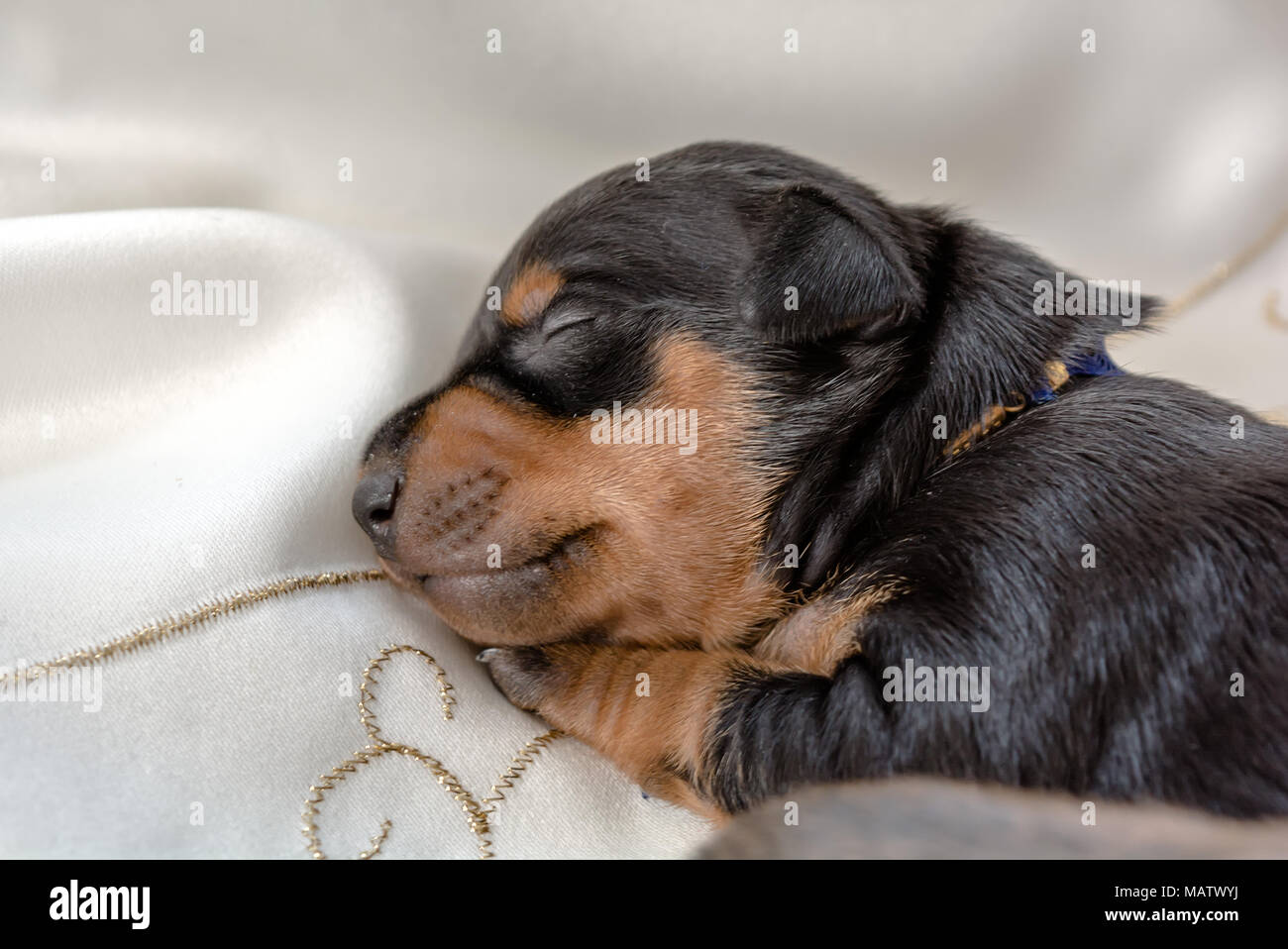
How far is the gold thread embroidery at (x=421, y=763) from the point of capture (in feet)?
6.42

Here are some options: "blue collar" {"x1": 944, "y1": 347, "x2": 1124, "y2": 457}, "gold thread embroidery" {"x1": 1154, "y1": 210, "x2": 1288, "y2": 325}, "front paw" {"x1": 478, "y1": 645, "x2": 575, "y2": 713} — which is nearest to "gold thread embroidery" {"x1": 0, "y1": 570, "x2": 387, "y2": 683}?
"front paw" {"x1": 478, "y1": 645, "x2": 575, "y2": 713}

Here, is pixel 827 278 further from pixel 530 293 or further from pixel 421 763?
pixel 421 763

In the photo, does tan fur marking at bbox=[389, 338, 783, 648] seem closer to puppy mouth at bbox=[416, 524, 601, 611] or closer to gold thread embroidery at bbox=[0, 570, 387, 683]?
puppy mouth at bbox=[416, 524, 601, 611]

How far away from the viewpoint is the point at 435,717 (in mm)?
2178

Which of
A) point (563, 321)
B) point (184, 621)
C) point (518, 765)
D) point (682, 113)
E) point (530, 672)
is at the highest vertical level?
point (682, 113)

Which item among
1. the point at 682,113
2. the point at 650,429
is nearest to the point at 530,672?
the point at 650,429

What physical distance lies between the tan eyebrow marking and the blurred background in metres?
1.09

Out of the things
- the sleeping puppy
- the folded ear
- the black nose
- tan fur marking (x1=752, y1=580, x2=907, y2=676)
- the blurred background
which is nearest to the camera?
the sleeping puppy

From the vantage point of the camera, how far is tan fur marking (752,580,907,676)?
1918 millimetres

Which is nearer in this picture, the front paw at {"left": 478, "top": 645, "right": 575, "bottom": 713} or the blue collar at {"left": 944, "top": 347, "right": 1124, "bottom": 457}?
the blue collar at {"left": 944, "top": 347, "right": 1124, "bottom": 457}

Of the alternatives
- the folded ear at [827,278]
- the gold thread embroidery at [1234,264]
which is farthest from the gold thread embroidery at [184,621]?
the gold thread embroidery at [1234,264]

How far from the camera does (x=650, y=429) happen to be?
2.12 meters

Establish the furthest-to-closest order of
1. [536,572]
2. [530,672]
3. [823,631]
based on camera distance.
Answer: [530,672] < [536,572] < [823,631]

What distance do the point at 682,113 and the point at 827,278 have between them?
2.02 metres
